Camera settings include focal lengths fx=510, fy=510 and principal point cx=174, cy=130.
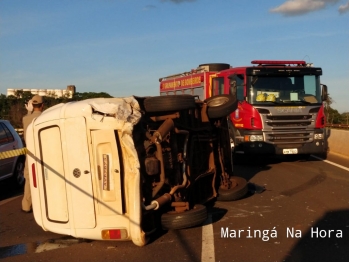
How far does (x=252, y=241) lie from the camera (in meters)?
6.68

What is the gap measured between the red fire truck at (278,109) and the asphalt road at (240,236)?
390 centimetres

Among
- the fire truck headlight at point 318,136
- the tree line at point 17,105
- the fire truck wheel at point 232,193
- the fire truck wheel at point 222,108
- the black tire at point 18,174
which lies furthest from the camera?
the tree line at point 17,105

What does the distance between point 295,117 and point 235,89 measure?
5.97 ft

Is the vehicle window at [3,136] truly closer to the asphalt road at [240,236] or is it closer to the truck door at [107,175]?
the asphalt road at [240,236]

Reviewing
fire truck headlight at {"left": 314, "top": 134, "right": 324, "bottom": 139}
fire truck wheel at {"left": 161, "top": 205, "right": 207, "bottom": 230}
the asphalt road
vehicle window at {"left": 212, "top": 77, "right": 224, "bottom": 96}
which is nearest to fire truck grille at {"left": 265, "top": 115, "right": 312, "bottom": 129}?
fire truck headlight at {"left": 314, "top": 134, "right": 324, "bottom": 139}

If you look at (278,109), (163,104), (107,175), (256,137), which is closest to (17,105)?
(256,137)

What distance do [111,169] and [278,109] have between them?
854 centimetres

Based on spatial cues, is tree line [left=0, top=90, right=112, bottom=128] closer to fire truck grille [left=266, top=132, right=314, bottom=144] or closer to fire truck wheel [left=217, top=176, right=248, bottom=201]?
fire truck grille [left=266, top=132, right=314, bottom=144]

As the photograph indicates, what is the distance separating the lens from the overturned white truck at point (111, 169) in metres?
6.20

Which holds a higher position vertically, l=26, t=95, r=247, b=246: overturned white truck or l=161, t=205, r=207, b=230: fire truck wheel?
l=26, t=95, r=247, b=246: overturned white truck

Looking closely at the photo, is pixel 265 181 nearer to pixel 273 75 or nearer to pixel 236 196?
pixel 236 196

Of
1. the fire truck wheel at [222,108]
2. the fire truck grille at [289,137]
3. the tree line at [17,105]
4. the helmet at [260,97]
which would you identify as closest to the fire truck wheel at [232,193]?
the fire truck wheel at [222,108]

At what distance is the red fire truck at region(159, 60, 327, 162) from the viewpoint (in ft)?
45.8

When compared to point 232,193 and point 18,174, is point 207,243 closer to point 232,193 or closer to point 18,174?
point 232,193
